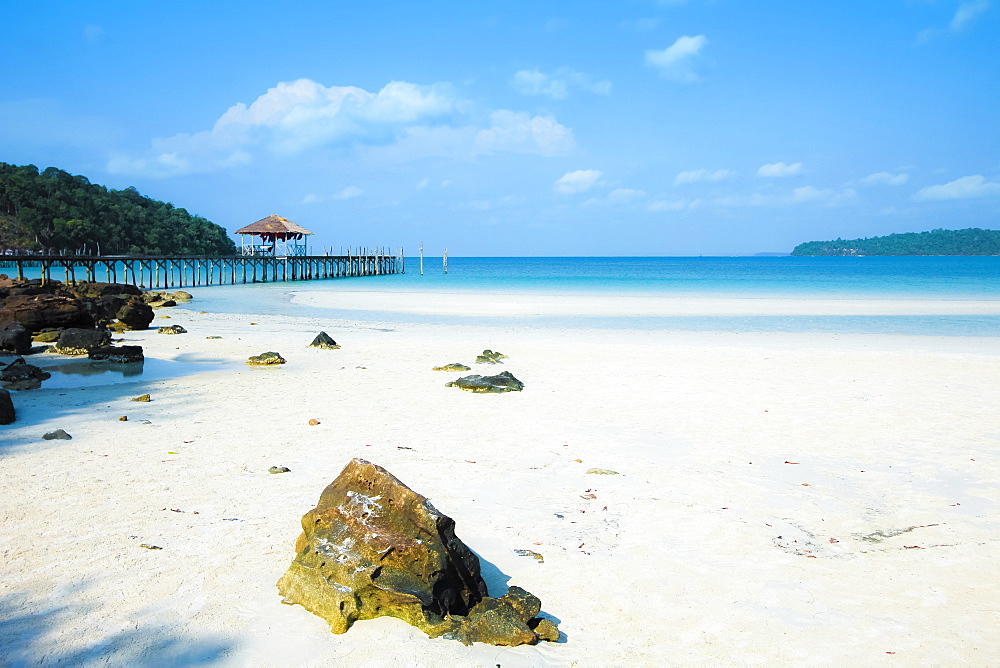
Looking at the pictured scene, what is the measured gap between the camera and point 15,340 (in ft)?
40.1

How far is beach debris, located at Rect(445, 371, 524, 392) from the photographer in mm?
9727

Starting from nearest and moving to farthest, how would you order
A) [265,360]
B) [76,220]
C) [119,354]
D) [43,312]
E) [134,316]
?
[119,354], [265,360], [43,312], [134,316], [76,220]

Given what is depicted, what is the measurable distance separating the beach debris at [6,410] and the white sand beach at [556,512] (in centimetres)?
17

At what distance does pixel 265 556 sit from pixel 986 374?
40.5ft

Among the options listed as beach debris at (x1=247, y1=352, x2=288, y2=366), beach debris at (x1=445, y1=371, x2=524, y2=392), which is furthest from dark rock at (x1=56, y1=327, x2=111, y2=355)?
beach debris at (x1=445, y1=371, x2=524, y2=392)

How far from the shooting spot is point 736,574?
414 centimetres

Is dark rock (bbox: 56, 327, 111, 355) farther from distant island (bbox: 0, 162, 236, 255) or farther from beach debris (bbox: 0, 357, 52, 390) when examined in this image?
distant island (bbox: 0, 162, 236, 255)

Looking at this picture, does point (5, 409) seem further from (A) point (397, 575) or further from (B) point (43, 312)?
(B) point (43, 312)

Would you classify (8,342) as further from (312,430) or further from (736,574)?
(736,574)

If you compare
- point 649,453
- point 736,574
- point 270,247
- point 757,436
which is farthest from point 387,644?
point 270,247

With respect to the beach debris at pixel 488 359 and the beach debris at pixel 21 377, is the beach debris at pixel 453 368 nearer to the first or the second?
the beach debris at pixel 488 359

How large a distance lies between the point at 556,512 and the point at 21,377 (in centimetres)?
823

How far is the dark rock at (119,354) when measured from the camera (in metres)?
11.3

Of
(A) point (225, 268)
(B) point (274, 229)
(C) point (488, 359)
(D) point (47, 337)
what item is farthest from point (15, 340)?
(A) point (225, 268)
